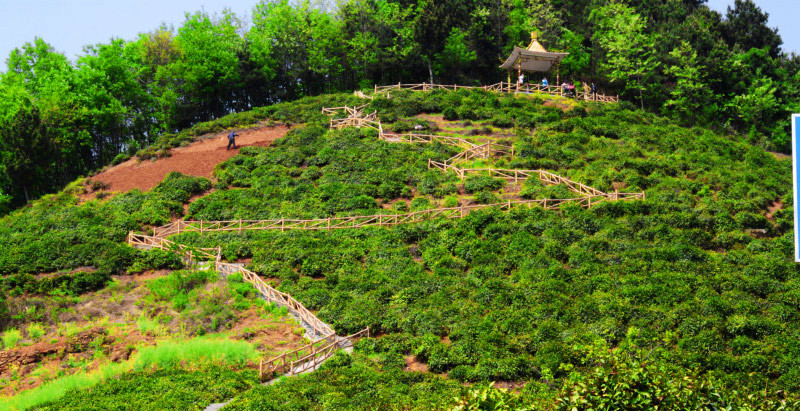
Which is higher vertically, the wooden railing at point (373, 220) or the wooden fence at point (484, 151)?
the wooden fence at point (484, 151)

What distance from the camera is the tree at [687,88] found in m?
56.6

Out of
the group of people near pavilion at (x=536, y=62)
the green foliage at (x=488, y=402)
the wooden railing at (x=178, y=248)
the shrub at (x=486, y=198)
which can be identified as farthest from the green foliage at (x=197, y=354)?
the group of people near pavilion at (x=536, y=62)

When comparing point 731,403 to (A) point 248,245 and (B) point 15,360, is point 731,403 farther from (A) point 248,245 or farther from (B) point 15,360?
(A) point 248,245

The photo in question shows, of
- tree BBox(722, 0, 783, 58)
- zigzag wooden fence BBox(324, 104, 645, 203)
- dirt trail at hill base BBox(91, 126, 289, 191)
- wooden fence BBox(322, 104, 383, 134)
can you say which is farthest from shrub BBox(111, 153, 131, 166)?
tree BBox(722, 0, 783, 58)

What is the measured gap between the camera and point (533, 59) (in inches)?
2101

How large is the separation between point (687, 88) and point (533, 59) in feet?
45.9

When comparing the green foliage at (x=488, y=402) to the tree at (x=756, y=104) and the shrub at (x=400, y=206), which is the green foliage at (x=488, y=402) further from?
the tree at (x=756, y=104)

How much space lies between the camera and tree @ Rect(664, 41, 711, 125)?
56625 mm

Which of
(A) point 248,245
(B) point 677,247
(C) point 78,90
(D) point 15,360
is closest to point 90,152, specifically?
(C) point 78,90

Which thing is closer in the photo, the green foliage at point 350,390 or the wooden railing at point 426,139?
the green foliage at point 350,390

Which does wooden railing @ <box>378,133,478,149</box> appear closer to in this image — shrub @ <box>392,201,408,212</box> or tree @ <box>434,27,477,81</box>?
shrub @ <box>392,201,408,212</box>

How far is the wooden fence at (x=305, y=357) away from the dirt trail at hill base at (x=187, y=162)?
2157 centimetres

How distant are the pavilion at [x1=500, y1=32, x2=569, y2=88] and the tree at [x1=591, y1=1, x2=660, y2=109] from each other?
7.15 meters

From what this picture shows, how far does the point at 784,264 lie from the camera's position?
27000mm
